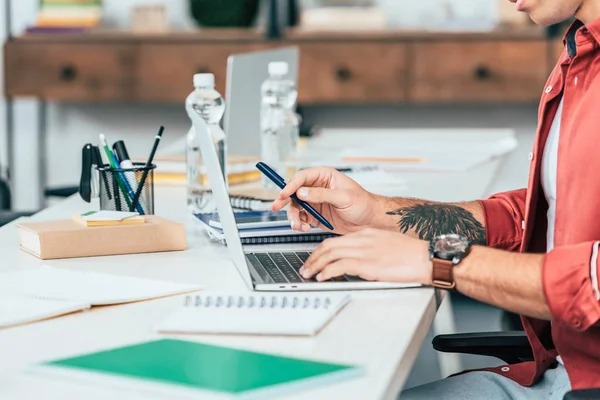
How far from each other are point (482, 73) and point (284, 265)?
235cm

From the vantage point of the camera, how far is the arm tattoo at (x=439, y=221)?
1417 mm

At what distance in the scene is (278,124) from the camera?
7.36 ft

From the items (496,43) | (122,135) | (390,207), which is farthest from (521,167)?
(390,207)

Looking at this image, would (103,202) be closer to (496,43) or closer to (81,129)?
(496,43)

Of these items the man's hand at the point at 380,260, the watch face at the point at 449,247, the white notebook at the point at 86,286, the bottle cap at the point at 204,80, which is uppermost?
the bottle cap at the point at 204,80

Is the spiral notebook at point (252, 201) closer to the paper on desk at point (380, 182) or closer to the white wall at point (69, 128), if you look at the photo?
the paper on desk at point (380, 182)

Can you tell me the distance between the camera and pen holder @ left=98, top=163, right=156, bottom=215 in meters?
1.45

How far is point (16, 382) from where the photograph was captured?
82 cm

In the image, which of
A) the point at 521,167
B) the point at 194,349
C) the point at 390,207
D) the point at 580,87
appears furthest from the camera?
the point at 521,167

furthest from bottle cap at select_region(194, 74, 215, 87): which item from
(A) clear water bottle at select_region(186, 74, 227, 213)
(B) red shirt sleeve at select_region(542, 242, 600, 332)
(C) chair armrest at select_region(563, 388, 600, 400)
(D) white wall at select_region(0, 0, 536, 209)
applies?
(D) white wall at select_region(0, 0, 536, 209)

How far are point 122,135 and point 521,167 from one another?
1.68 meters

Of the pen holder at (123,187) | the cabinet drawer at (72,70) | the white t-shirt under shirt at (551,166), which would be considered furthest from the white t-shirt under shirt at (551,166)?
the cabinet drawer at (72,70)

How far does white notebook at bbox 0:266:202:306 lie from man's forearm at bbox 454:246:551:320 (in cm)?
33

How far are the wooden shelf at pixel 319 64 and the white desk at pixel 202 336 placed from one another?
7.30 ft
